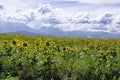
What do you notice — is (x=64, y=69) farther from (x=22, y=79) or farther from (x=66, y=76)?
(x=22, y=79)

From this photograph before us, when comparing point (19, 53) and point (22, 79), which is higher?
point (19, 53)

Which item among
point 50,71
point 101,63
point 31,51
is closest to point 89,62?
point 101,63

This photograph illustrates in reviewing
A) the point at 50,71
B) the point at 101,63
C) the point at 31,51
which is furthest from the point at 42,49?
the point at 101,63

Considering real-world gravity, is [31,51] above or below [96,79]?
above

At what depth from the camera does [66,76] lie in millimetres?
7898

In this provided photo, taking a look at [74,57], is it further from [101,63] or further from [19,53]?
[19,53]

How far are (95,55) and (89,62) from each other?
0.56 metres

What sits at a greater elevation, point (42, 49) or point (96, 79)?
point (42, 49)

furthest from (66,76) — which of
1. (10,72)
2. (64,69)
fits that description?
(10,72)

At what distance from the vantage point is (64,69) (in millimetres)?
8039

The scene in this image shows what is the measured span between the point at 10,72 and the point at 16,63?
0.28 meters

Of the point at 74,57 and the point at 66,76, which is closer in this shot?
the point at 66,76

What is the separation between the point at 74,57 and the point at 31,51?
1.02m

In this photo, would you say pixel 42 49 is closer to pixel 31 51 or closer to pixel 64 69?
pixel 31 51
